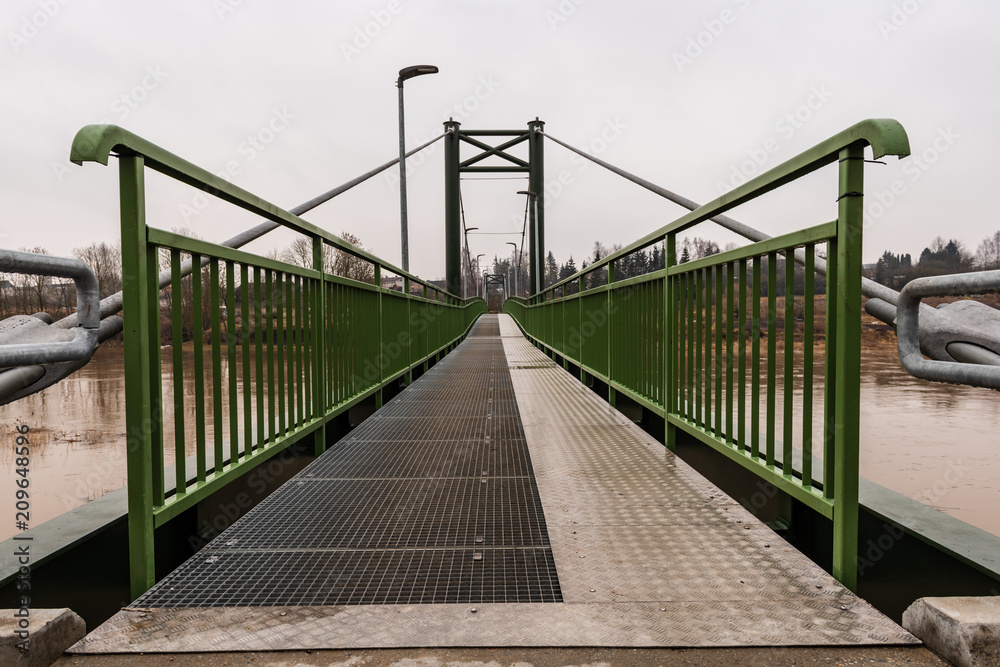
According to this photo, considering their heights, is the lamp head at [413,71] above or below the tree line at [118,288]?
above

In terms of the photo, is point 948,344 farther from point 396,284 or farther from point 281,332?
point 396,284

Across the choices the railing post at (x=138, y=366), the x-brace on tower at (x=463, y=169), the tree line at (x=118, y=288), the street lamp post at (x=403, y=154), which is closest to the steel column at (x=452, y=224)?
the x-brace on tower at (x=463, y=169)

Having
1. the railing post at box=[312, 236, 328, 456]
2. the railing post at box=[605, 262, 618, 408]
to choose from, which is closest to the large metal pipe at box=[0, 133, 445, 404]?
the railing post at box=[312, 236, 328, 456]

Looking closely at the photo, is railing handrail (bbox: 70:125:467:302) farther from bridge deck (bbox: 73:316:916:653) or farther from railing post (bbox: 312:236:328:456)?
bridge deck (bbox: 73:316:916:653)

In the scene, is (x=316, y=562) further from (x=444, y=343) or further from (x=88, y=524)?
(x=444, y=343)

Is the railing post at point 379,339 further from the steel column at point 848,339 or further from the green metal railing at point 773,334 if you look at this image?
the steel column at point 848,339

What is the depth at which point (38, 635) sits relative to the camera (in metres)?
1.37

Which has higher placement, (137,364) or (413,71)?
(413,71)

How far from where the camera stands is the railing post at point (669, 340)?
3.32m

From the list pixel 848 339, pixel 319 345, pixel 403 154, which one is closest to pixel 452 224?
pixel 403 154

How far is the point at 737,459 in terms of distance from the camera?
7.91ft

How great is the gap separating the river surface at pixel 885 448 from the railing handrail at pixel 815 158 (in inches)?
64.7

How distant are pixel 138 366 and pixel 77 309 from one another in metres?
0.21

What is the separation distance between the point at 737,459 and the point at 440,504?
122 centimetres
